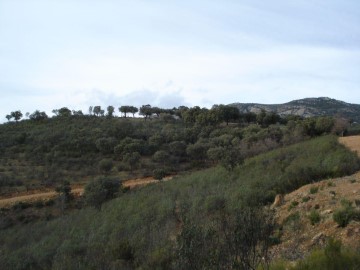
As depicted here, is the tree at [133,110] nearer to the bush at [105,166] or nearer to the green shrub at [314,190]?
the bush at [105,166]

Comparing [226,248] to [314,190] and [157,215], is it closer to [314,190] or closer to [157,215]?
[314,190]

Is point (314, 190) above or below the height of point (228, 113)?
below

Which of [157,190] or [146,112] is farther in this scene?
[146,112]

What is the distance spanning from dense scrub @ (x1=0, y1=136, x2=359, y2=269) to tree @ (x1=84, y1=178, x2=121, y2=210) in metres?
1.57

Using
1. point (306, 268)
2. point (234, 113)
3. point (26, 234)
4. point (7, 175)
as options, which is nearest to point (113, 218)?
point (26, 234)

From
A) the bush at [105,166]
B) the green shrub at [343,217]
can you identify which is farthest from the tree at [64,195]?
the green shrub at [343,217]

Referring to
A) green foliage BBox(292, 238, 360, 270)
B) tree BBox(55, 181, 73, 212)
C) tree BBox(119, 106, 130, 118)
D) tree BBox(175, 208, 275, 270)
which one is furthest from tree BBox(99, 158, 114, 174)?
green foliage BBox(292, 238, 360, 270)

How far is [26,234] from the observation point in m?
26.9

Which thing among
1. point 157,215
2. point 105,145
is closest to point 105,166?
point 105,145

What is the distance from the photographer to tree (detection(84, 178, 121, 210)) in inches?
1233

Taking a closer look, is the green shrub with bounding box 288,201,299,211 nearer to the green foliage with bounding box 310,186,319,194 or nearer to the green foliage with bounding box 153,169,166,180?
the green foliage with bounding box 310,186,319,194

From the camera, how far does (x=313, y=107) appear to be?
123 metres

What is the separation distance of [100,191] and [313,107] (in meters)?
103

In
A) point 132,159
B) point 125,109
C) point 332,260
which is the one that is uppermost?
point 125,109
